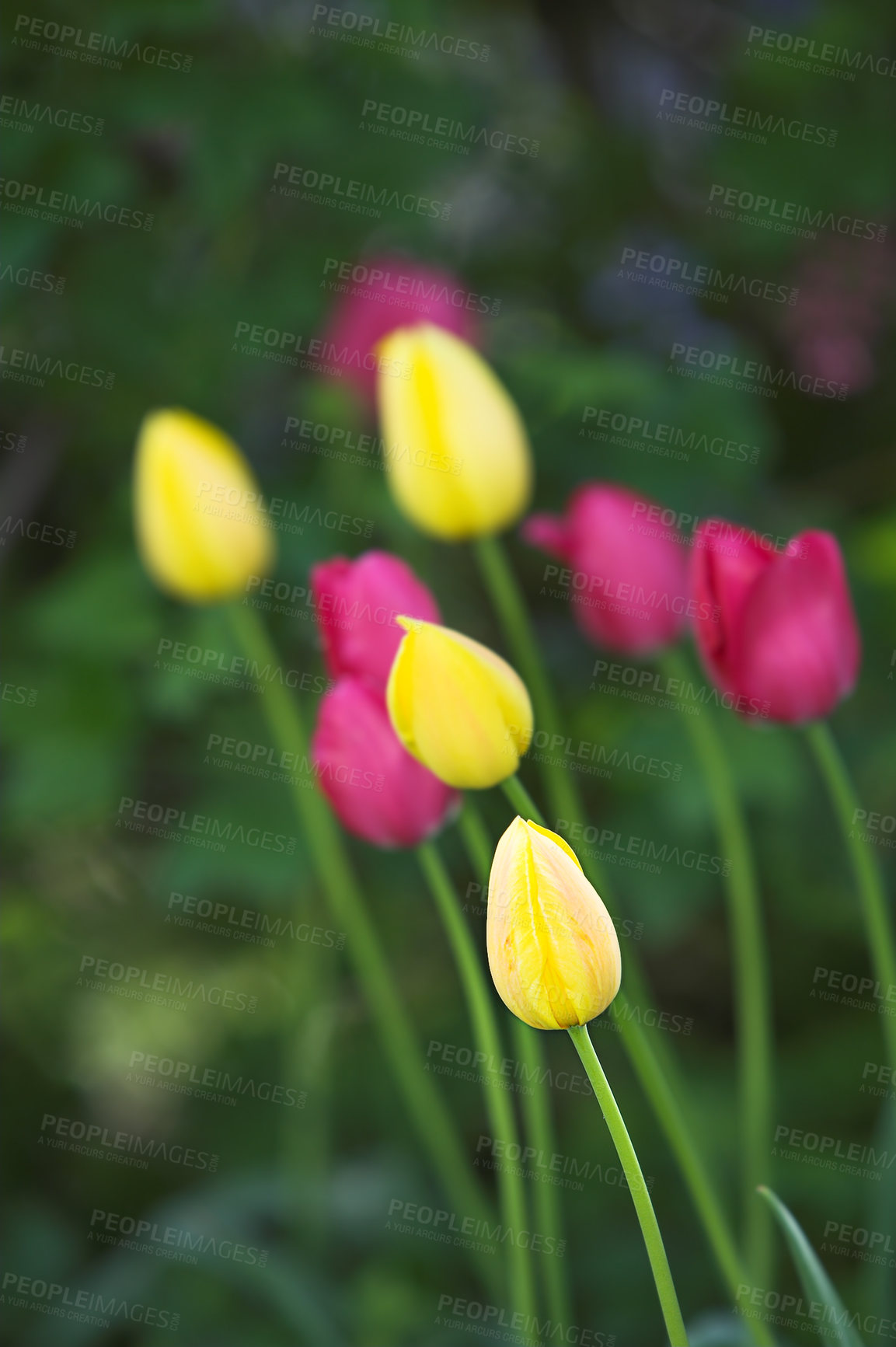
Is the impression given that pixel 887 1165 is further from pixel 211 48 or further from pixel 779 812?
pixel 211 48

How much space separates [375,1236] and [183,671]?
0.59m

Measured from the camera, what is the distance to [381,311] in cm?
120

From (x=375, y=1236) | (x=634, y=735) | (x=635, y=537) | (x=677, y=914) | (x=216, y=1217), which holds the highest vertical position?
(x=635, y=537)

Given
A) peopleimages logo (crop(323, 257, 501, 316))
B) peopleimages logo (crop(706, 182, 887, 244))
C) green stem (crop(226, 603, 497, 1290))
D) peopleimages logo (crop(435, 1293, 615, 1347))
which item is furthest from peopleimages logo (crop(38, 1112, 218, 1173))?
peopleimages logo (crop(706, 182, 887, 244))

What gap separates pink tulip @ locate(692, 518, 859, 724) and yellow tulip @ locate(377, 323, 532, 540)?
0.22 m

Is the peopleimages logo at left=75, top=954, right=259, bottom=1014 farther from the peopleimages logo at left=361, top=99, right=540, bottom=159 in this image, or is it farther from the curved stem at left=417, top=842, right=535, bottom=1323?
the peopleimages logo at left=361, top=99, right=540, bottom=159

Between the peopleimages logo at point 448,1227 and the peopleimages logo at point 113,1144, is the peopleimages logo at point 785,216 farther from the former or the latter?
the peopleimages logo at point 113,1144

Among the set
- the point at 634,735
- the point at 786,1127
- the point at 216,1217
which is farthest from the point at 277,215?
the point at 786,1127

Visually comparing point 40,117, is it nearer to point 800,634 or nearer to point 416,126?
point 416,126

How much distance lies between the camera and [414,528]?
1.25m

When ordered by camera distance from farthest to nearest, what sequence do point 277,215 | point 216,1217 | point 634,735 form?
point 277,215 → point 634,735 → point 216,1217

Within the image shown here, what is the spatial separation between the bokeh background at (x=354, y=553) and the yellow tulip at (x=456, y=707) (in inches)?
21.4

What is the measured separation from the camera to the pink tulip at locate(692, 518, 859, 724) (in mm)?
663

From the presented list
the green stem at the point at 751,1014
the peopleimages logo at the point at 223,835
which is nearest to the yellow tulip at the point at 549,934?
the green stem at the point at 751,1014
